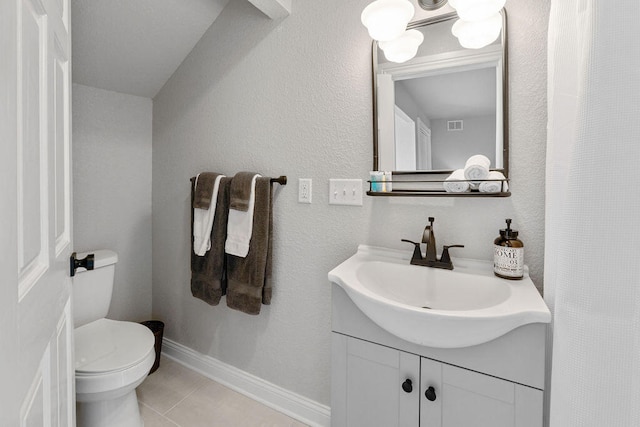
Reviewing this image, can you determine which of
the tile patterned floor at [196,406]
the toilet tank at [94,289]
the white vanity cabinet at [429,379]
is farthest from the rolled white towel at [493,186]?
the toilet tank at [94,289]

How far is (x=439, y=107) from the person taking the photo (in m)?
1.29

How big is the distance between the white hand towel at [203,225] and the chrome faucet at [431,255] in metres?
1.06

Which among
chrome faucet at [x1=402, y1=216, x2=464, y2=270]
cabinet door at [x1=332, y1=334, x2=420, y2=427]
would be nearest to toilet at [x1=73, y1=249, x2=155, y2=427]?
cabinet door at [x1=332, y1=334, x2=420, y2=427]

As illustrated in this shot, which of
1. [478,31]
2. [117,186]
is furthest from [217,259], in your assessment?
[478,31]

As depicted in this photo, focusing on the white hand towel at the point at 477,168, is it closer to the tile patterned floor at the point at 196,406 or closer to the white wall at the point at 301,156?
the white wall at the point at 301,156

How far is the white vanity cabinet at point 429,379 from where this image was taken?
33.5 inches

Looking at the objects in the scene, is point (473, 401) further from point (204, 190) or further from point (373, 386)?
point (204, 190)

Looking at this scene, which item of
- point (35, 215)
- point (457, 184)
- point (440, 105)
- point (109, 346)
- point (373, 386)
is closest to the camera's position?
point (35, 215)

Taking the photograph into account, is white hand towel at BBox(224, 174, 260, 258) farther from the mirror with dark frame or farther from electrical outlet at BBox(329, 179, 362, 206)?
the mirror with dark frame

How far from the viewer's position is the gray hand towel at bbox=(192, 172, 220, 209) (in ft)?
5.63

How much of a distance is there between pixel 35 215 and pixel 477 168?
1.26 m

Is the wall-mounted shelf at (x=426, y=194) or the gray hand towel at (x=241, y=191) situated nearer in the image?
the wall-mounted shelf at (x=426, y=194)

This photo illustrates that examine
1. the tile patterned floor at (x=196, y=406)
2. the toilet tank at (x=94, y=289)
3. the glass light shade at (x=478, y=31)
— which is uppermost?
the glass light shade at (x=478, y=31)

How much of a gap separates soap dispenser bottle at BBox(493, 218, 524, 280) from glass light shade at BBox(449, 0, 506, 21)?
74 cm
